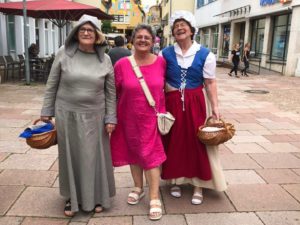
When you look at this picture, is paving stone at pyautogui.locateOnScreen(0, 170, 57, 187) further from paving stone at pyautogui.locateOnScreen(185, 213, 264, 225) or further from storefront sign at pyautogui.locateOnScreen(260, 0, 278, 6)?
storefront sign at pyautogui.locateOnScreen(260, 0, 278, 6)

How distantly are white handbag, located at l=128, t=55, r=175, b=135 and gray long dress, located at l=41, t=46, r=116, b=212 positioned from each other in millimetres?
215

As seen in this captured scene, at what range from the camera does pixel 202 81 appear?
3395mm

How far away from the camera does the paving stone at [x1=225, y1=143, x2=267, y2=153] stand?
5.33 metres

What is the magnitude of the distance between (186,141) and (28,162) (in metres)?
2.27

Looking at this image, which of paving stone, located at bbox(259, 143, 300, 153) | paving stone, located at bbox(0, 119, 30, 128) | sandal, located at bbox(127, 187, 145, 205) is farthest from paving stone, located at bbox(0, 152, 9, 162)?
paving stone, located at bbox(259, 143, 300, 153)

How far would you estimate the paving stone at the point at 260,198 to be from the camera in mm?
3486

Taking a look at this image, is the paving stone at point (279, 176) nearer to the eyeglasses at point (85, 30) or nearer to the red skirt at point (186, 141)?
the red skirt at point (186, 141)

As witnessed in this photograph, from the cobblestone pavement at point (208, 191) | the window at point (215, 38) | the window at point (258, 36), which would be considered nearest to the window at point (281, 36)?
the window at point (258, 36)

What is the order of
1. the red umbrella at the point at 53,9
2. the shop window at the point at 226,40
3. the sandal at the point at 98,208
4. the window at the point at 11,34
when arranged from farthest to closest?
the shop window at the point at 226,40
the window at the point at 11,34
the red umbrella at the point at 53,9
the sandal at the point at 98,208

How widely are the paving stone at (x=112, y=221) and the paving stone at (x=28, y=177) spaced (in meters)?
0.98

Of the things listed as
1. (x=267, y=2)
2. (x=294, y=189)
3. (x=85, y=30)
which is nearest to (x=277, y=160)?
(x=294, y=189)

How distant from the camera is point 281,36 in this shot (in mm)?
18953

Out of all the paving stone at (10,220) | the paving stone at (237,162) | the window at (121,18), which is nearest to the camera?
the paving stone at (10,220)

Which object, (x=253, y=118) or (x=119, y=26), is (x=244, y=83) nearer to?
(x=253, y=118)
